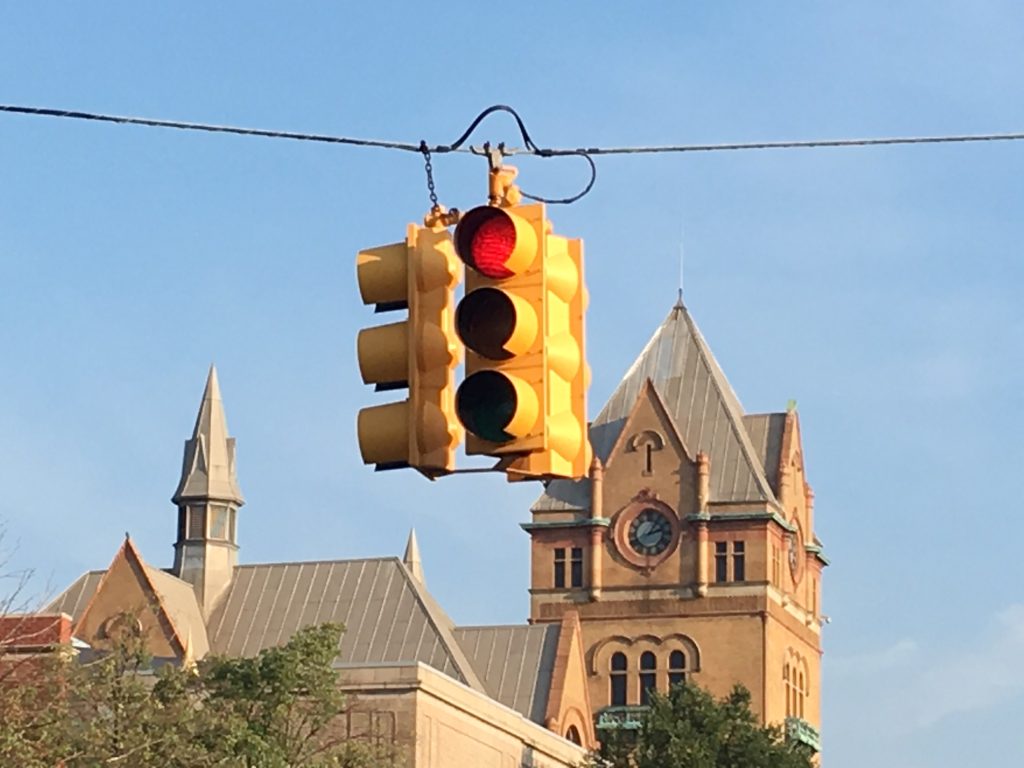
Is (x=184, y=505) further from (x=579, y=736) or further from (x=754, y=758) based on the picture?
(x=754, y=758)

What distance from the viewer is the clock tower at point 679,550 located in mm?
110000

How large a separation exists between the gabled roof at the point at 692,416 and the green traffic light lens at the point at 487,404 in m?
95.8

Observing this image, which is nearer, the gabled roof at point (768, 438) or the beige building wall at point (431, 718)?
the beige building wall at point (431, 718)

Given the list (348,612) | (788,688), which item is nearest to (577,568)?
(788,688)

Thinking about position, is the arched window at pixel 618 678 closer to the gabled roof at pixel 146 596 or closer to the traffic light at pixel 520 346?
the gabled roof at pixel 146 596

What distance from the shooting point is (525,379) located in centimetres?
1474

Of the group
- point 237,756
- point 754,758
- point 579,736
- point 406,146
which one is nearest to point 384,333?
point 406,146

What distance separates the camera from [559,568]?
371 feet

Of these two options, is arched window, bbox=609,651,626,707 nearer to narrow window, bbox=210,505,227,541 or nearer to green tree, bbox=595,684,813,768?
narrow window, bbox=210,505,227,541

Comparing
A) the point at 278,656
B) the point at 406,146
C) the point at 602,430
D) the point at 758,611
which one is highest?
the point at 602,430

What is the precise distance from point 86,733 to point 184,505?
49561 mm

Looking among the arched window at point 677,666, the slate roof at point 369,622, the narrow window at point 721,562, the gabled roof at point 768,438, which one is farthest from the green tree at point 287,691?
the gabled roof at point 768,438

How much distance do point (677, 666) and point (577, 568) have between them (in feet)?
20.2

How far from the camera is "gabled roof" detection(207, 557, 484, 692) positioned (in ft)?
282
